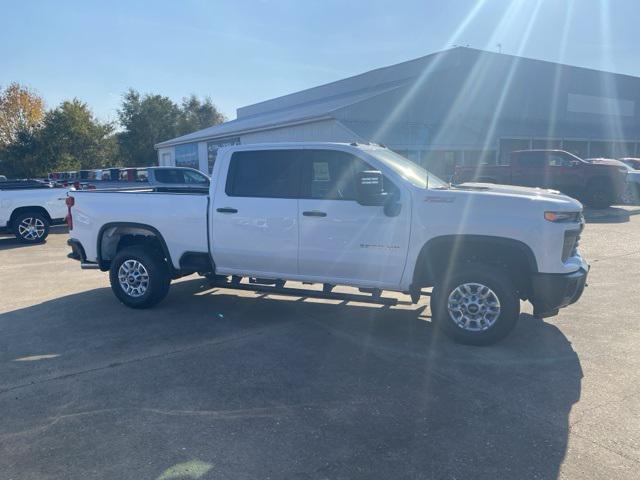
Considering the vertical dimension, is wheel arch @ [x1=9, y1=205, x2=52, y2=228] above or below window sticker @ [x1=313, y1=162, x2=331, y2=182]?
below

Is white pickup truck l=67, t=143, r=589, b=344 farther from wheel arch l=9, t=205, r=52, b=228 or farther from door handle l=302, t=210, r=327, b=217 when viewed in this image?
wheel arch l=9, t=205, r=52, b=228

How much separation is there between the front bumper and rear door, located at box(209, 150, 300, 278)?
2494 mm

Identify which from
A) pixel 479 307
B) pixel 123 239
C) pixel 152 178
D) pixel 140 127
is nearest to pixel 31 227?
pixel 152 178

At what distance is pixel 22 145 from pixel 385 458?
44455 millimetres

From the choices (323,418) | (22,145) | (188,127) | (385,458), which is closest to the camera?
(385,458)

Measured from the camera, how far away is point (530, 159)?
1788 cm

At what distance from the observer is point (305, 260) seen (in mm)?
5582

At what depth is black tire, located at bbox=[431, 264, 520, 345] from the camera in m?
4.82

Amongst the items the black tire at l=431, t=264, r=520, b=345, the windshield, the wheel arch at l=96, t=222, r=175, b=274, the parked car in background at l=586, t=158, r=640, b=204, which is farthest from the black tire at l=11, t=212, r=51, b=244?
the parked car in background at l=586, t=158, r=640, b=204

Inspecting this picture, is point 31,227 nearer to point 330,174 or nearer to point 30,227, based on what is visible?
point 30,227

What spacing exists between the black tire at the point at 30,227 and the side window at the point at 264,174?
29.4 ft

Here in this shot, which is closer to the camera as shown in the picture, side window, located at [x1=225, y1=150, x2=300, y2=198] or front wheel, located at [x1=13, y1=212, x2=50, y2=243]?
side window, located at [x1=225, y1=150, x2=300, y2=198]

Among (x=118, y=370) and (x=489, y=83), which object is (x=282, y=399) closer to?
(x=118, y=370)

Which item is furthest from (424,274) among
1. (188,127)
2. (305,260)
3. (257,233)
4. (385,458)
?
(188,127)
